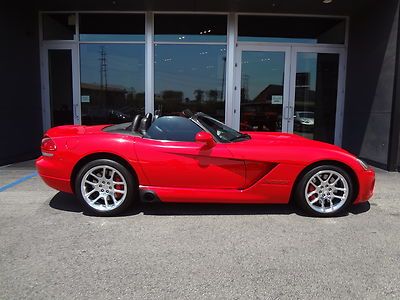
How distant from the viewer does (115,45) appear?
29.5 ft

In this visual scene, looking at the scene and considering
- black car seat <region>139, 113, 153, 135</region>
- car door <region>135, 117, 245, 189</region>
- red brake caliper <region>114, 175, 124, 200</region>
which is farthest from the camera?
black car seat <region>139, 113, 153, 135</region>

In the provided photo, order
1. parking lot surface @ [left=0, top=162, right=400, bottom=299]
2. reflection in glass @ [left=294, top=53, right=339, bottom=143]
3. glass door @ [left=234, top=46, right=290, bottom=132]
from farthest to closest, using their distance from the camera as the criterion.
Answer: reflection in glass @ [left=294, top=53, right=339, bottom=143]
glass door @ [left=234, top=46, right=290, bottom=132]
parking lot surface @ [left=0, top=162, right=400, bottom=299]

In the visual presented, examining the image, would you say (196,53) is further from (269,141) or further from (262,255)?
(262,255)

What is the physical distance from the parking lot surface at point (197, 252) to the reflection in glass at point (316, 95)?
470 centimetres

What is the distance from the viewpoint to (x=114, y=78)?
29.6 feet

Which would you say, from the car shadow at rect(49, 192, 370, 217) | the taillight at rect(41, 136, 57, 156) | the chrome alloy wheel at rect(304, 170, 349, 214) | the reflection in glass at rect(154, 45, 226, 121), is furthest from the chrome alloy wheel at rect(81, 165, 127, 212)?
the reflection in glass at rect(154, 45, 226, 121)

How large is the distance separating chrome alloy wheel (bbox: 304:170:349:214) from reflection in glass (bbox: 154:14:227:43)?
221 inches

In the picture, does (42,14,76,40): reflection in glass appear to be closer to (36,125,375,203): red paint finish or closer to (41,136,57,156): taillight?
(41,136,57,156): taillight

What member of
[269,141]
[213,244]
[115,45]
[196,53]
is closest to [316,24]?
[196,53]

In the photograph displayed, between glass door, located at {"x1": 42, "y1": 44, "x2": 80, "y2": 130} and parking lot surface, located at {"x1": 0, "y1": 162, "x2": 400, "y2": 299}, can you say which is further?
glass door, located at {"x1": 42, "y1": 44, "x2": 80, "y2": 130}

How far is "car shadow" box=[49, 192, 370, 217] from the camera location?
14.3 ft

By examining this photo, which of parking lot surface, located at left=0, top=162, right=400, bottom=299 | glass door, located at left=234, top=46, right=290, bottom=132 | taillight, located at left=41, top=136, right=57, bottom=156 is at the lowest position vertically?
parking lot surface, located at left=0, top=162, right=400, bottom=299

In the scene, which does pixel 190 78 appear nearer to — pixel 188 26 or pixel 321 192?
pixel 188 26

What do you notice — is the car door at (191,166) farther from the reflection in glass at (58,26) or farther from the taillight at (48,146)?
the reflection in glass at (58,26)
